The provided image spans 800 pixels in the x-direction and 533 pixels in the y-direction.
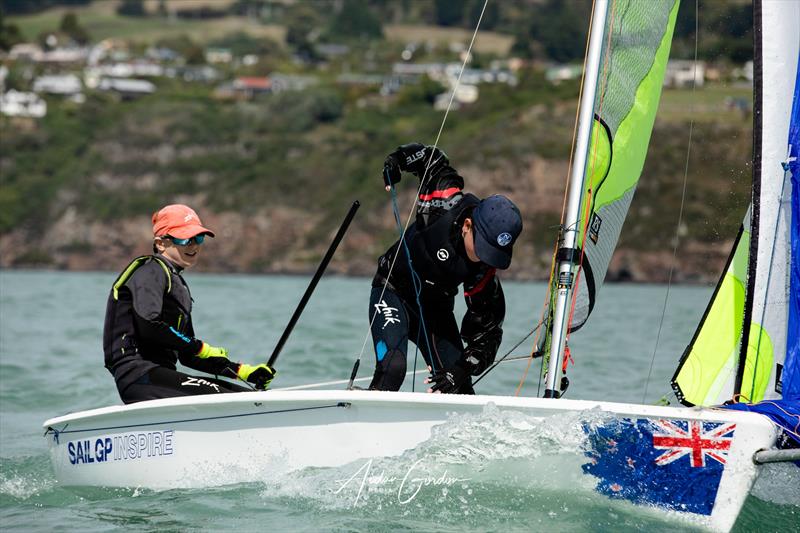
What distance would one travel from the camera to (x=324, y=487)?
14.8ft

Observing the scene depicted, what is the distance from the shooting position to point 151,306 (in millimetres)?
4773

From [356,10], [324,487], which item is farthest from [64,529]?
[356,10]

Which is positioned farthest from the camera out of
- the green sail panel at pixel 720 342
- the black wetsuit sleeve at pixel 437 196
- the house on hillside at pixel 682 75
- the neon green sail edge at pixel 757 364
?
the house on hillside at pixel 682 75

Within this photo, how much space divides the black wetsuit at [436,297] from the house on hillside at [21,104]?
7888cm

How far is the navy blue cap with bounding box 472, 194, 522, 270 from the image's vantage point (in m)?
4.84

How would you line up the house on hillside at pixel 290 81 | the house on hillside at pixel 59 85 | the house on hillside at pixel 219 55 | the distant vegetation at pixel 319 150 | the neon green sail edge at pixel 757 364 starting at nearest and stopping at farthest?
the neon green sail edge at pixel 757 364, the distant vegetation at pixel 319 150, the house on hillside at pixel 290 81, the house on hillside at pixel 59 85, the house on hillside at pixel 219 55

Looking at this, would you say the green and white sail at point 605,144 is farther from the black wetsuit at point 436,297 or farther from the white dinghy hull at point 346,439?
the white dinghy hull at point 346,439

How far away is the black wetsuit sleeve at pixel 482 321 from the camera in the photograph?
5.20 m

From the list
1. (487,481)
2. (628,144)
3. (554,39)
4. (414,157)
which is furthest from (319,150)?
(487,481)

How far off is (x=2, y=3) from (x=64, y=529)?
12172cm

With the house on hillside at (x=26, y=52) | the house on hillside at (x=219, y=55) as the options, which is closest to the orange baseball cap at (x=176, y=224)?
→ the house on hillside at (x=26, y=52)

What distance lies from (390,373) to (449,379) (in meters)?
0.26

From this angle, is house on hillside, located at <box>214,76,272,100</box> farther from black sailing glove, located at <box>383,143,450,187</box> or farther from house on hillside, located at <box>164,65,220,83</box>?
black sailing glove, located at <box>383,143,450,187</box>

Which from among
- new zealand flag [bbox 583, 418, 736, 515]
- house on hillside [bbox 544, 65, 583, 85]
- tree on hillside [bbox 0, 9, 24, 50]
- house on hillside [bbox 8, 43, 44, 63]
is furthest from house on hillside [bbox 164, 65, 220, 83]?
new zealand flag [bbox 583, 418, 736, 515]
